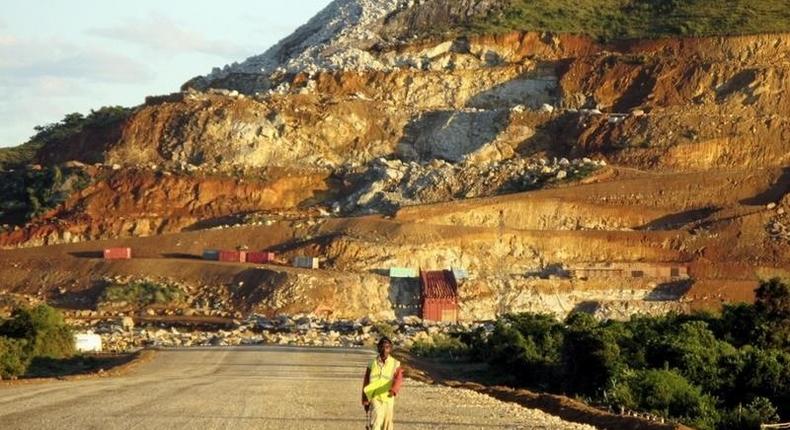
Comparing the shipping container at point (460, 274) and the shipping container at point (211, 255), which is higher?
the shipping container at point (211, 255)

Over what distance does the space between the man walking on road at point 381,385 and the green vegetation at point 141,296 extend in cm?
5428

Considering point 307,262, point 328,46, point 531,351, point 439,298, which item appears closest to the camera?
point 531,351

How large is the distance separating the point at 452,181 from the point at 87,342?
3457 centimetres

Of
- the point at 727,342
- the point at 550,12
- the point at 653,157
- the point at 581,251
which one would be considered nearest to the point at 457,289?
the point at 581,251

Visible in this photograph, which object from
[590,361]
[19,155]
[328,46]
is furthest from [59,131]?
[590,361]

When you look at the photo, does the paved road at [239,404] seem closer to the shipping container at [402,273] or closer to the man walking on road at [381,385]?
the man walking on road at [381,385]

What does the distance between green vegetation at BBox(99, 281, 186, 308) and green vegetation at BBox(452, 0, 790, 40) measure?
3696 centimetres

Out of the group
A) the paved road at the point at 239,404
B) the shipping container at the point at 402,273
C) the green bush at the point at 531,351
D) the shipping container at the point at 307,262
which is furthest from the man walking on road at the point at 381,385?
the shipping container at the point at 307,262

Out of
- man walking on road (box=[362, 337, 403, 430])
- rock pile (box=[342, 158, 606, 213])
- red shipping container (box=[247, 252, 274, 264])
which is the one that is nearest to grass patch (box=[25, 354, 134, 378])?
man walking on road (box=[362, 337, 403, 430])

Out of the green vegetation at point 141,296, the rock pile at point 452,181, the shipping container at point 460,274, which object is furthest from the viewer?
the rock pile at point 452,181

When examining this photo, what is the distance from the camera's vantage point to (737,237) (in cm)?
7912

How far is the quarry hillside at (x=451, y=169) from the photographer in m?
76.8

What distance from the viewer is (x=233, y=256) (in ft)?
264

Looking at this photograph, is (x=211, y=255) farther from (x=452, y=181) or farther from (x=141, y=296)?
(x=452, y=181)
